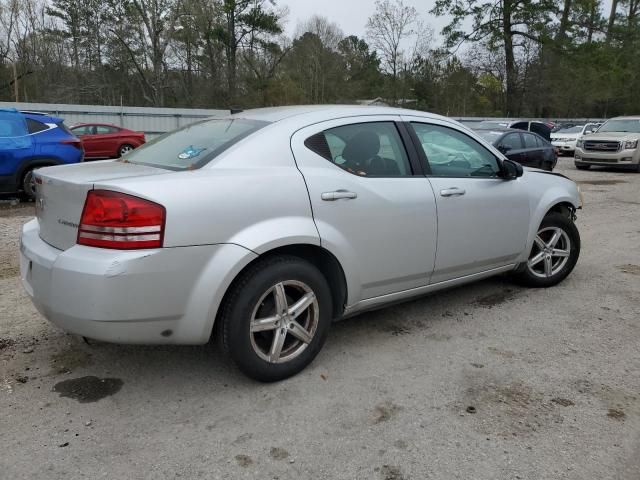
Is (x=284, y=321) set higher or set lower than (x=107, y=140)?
lower

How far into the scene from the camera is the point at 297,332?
3.16m

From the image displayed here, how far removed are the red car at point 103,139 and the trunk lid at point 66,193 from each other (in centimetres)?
1586

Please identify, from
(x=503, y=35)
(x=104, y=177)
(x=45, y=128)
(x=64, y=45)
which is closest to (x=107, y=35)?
(x=64, y=45)

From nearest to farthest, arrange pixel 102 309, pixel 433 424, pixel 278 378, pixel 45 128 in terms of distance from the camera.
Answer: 1. pixel 102 309
2. pixel 433 424
3. pixel 278 378
4. pixel 45 128

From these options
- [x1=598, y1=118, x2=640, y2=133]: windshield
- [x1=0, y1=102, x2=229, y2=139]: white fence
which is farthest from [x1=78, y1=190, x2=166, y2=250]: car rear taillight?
[x1=0, y1=102, x2=229, y2=139]: white fence

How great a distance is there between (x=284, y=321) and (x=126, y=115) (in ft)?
80.9

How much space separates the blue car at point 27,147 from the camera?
347 inches

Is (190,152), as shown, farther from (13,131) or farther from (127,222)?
(13,131)

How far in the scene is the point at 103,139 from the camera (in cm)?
1847

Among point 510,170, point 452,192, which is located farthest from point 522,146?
point 452,192

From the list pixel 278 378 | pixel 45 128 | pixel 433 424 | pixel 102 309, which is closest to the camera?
pixel 102 309

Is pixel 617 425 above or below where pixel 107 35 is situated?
below

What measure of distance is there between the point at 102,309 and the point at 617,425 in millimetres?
2644

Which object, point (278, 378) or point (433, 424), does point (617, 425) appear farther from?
point (278, 378)
